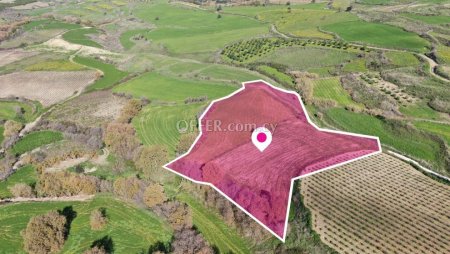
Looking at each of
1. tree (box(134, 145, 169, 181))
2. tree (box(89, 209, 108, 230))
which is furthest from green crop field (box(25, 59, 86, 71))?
tree (box(89, 209, 108, 230))

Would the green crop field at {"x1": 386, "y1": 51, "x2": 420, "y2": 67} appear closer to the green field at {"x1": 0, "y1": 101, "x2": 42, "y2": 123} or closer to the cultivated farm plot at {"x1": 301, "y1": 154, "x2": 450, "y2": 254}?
the cultivated farm plot at {"x1": 301, "y1": 154, "x2": 450, "y2": 254}

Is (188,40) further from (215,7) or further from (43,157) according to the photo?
(43,157)

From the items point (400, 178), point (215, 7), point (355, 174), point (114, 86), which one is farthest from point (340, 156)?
point (215, 7)


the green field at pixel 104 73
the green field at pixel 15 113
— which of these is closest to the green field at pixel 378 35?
the green field at pixel 104 73

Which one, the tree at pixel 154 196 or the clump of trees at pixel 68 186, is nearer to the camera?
the tree at pixel 154 196

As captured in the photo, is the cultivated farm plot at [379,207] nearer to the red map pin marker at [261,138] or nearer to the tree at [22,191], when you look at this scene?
the red map pin marker at [261,138]
